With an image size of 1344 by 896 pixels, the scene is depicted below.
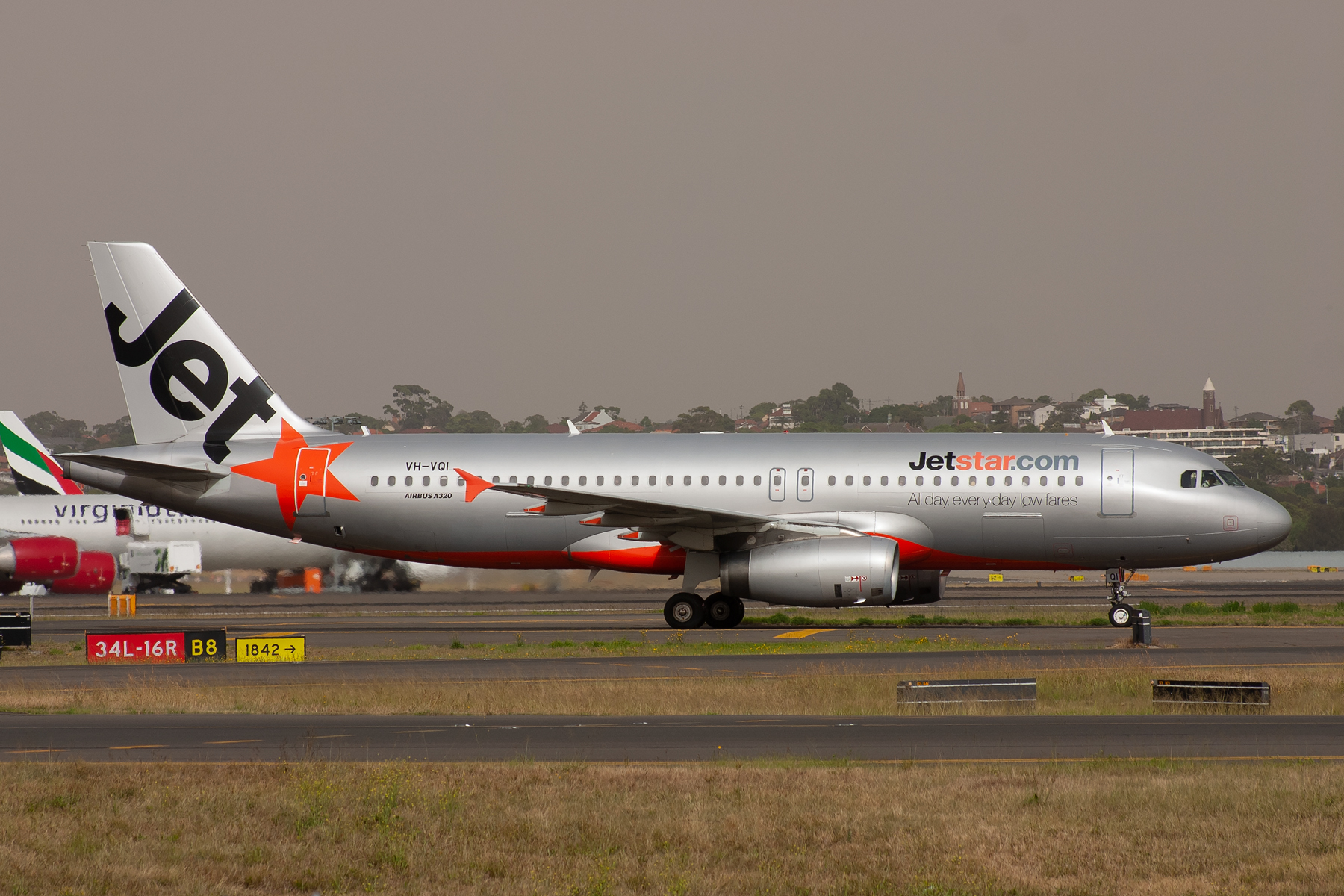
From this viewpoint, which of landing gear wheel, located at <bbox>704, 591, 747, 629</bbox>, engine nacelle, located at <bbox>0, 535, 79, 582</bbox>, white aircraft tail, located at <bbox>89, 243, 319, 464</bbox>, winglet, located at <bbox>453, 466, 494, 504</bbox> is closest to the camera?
landing gear wheel, located at <bbox>704, 591, 747, 629</bbox>

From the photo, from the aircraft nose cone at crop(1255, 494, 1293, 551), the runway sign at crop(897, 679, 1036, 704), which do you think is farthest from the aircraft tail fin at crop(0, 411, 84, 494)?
the runway sign at crop(897, 679, 1036, 704)

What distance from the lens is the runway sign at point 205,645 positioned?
28.8 m

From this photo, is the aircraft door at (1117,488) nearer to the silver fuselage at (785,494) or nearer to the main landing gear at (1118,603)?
the silver fuselage at (785,494)

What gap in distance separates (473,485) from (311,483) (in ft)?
14.1

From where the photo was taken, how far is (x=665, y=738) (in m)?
16.2

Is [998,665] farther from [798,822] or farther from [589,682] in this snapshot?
[798,822]

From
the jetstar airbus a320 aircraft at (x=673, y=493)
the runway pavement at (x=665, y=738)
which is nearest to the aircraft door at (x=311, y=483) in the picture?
the jetstar airbus a320 aircraft at (x=673, y=493)

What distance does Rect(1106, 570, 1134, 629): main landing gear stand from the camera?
3250 cm

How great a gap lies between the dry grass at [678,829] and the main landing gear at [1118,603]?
769 inches

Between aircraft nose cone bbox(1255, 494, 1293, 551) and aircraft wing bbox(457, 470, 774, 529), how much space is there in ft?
38.8

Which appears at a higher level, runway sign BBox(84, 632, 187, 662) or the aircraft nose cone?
the aircraft nose cone

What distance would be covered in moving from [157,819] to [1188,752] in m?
10.5

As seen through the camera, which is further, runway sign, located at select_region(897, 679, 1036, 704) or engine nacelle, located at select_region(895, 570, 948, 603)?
engine nacelle, located at select_region(895, 570, 948, 603)

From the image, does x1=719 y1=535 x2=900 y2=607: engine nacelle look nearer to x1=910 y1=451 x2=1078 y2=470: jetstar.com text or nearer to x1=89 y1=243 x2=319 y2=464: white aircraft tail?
x1=910 y1=451 x2=1078 y2=470: jetstar.com text
